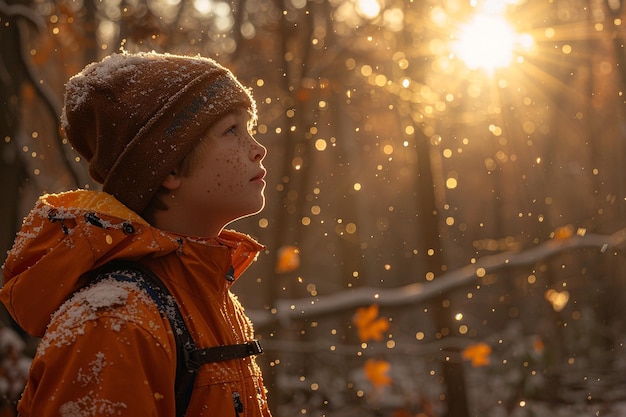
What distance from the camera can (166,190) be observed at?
2.00m

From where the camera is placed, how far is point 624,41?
12977 millimetres

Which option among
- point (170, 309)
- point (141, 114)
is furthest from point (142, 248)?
point (141, 114)

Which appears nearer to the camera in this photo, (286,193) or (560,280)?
(286,193)

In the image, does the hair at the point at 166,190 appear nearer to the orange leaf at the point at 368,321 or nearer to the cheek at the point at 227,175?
the cheek at the point at 227,175

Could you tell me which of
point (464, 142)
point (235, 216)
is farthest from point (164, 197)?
point (464, 142)

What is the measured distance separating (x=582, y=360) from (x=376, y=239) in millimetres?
16675

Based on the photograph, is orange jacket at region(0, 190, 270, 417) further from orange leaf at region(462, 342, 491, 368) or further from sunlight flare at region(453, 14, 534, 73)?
sunlight flare at region(453, 14, 534, 73)

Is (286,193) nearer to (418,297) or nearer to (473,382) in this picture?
(418,297)

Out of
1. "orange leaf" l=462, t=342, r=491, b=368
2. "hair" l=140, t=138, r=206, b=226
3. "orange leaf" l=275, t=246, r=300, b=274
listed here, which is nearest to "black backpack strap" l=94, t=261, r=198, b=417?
"hair" l=140, t=138, r=206, b=226

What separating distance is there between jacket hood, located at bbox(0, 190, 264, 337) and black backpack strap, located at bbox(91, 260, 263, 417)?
0.04 metres

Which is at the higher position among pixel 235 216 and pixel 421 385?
pixel 235 216

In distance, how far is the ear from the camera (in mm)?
1969

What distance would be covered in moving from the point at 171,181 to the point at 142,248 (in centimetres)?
26

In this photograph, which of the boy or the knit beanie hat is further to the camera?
the knit beanie hat
